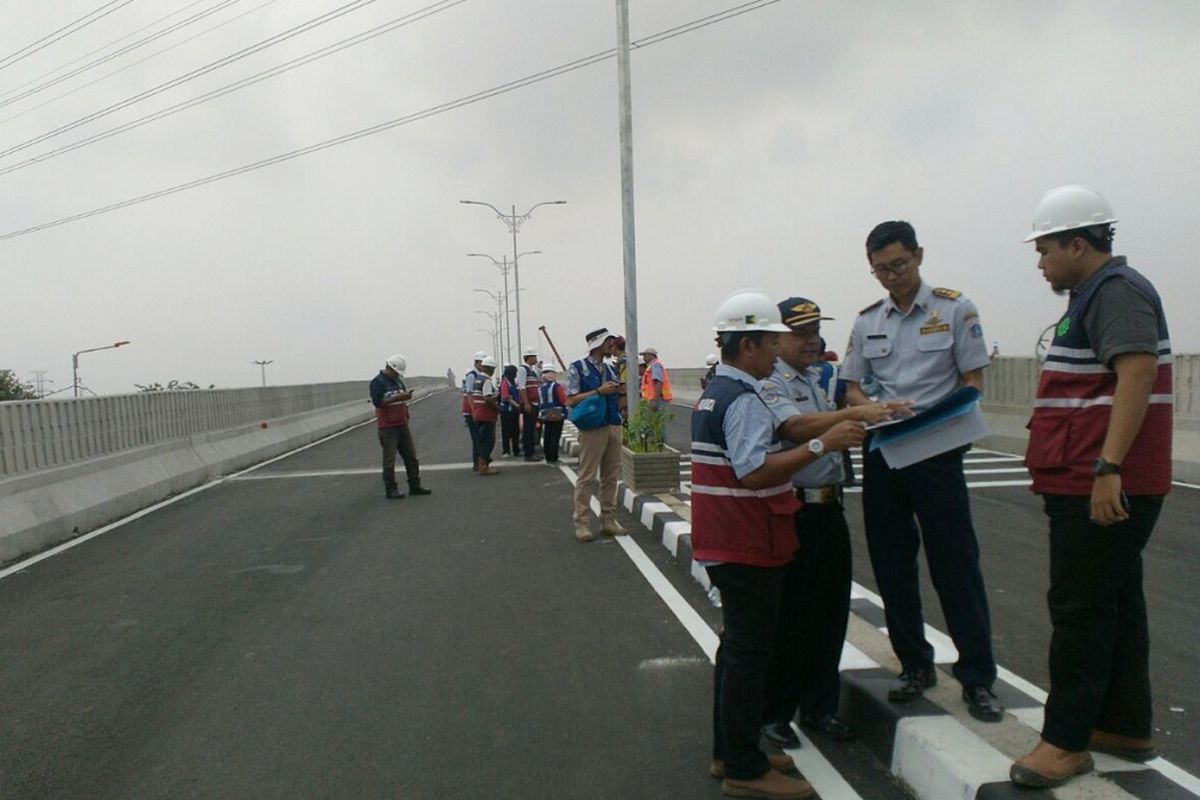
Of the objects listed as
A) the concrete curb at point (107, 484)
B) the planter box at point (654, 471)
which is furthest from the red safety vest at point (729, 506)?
the concrete curb at point (107, 484)

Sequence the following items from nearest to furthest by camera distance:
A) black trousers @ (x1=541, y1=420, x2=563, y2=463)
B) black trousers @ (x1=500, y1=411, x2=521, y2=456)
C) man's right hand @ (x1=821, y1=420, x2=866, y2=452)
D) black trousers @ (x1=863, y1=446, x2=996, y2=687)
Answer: man's right hand @ (x1=821, y1=420, x2=866, y2=452), black trousers @ (x1=863, y1=446, x2=996, y2=687), black trousers @ (x1=541, y1=420, x2=563, y2=463), black trousers @ (x1=500, y1=411, x2=521, y2=456)

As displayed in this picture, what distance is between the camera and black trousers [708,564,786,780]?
349 cm

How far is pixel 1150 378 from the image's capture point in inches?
114

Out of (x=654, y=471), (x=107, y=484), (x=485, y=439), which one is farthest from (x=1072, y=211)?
(x=485, y=439)

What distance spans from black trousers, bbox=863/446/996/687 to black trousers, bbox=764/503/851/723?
18 centimetres

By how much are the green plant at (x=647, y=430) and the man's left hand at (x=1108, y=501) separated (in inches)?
330

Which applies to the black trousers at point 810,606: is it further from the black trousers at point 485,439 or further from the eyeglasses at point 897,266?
the black trousers at point 485,439

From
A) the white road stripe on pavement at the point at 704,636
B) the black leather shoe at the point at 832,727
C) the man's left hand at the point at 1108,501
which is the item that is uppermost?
the man's left hand at the point at 1108,501

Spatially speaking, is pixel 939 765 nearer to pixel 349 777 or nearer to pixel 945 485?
pixel 945 485

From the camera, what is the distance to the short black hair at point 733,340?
3494 millimetres

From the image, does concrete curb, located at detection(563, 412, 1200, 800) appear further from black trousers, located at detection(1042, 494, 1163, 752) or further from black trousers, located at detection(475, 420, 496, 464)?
black trousers, located at detection(475, 420, 496, 464)

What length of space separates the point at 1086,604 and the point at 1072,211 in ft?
4.26

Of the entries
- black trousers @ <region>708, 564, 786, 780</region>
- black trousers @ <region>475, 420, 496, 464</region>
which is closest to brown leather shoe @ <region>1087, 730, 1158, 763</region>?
black trousers @ <region>708, 564, 786, 780</region>

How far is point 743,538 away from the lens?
3.49 meters
